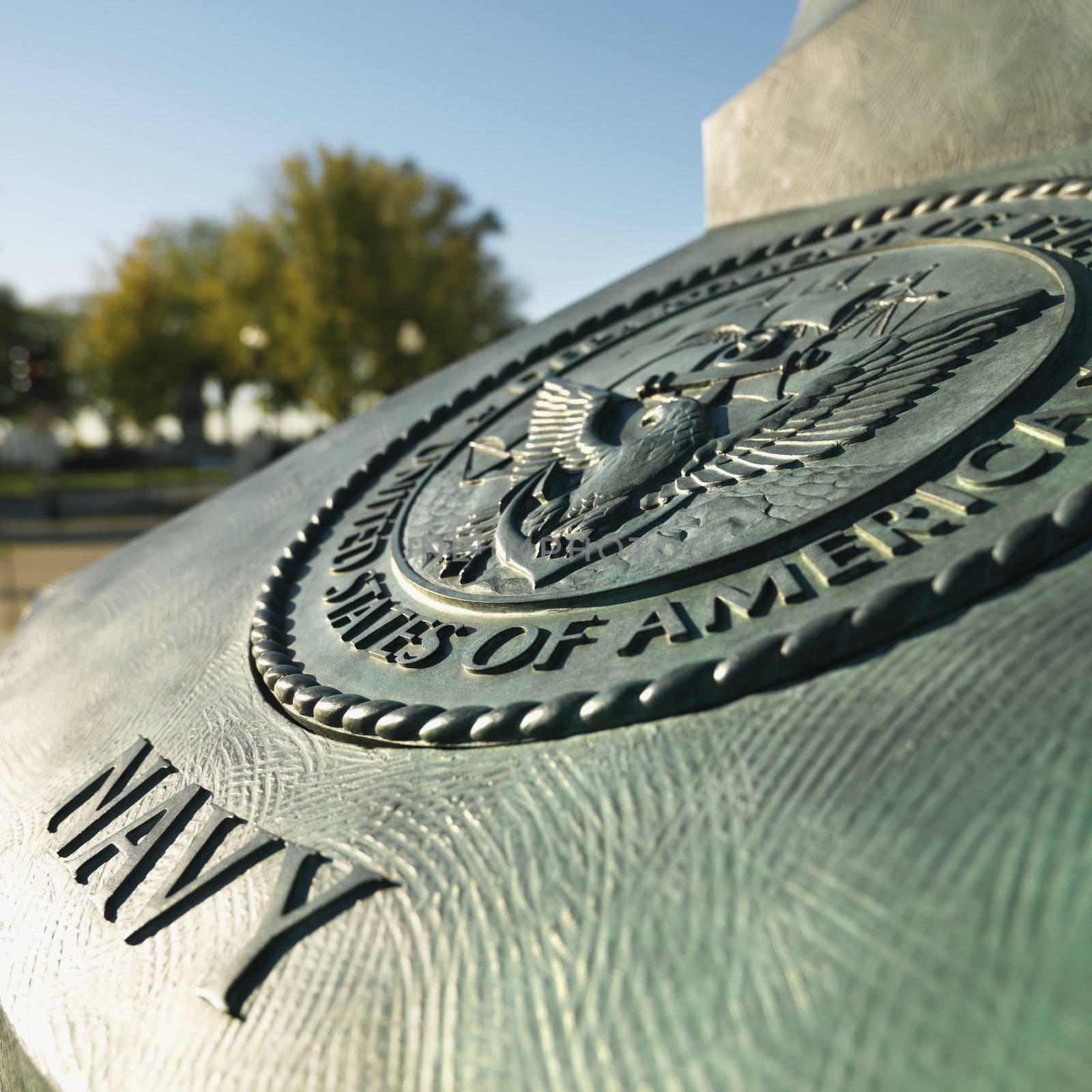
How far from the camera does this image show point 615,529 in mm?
1685

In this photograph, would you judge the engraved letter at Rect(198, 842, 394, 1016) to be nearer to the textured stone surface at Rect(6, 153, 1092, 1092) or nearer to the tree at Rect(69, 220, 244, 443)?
the textured stone surface at Rect(6, 153, 1092, 1092)

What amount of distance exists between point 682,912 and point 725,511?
2.47ft

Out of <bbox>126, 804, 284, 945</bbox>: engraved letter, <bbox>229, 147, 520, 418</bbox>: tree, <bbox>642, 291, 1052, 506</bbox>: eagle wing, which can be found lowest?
<bbox>126, 804, 284, 945</bbox>: engraved letter

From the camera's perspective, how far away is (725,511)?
158 cm

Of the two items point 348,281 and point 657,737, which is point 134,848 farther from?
point 348,281

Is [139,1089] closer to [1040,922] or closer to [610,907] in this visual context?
[610,907]

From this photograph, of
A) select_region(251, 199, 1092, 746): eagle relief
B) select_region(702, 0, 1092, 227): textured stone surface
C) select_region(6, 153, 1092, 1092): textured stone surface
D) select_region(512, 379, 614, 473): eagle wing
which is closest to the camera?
select_region(6, 153, 1092, 1092): textured stone surface

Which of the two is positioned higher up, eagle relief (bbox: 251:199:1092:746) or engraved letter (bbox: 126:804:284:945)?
eagle relief (bbox: 251:199:1092:746)

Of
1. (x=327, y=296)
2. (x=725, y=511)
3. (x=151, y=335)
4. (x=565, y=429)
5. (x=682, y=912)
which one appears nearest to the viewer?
(x=682, y=912)

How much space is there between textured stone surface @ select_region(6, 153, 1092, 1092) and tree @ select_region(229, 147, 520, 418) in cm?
2131

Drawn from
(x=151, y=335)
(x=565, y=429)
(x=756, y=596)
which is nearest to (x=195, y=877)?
(x=756, y=596)

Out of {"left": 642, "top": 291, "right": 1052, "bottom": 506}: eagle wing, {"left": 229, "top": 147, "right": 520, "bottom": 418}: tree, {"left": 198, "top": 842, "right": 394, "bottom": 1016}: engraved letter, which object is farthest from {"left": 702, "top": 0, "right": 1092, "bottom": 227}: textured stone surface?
{"left": 229, "top": 147, "right": 520, "bottom": 418}: tree

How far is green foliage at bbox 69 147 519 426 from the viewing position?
22344 millimetres

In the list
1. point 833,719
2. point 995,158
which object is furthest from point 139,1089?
point 995,158
